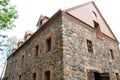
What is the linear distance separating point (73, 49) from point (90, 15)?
561 cm

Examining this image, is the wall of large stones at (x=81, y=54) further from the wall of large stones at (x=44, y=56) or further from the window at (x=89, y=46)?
the wall of large stones at (x=44, y=56)

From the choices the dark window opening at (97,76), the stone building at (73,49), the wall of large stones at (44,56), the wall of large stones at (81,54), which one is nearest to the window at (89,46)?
the stone building at (73,49)

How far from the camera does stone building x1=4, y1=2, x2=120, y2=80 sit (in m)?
9.70

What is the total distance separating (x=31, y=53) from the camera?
48.5 feet

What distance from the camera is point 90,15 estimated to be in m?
14.0

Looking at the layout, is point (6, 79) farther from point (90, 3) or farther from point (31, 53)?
point (90, 3)

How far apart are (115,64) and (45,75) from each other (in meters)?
8.02

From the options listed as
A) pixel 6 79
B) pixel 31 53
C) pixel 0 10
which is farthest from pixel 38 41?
pixel 6 79

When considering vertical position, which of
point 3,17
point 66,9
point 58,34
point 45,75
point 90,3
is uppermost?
point 90,3

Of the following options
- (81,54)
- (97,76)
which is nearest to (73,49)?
(81,54)

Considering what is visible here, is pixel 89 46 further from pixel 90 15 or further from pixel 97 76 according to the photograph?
pixel 90 15

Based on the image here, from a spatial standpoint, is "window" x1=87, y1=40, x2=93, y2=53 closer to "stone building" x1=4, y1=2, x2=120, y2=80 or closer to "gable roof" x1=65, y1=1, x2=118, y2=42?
"stone building" x1=4, y1=2, x2=120, y2=80

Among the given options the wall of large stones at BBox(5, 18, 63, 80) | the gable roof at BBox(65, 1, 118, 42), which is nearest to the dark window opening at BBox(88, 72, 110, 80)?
the wall of large stones at BBox(5, 18, 63, 80)

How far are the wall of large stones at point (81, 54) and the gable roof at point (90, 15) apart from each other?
98cm
